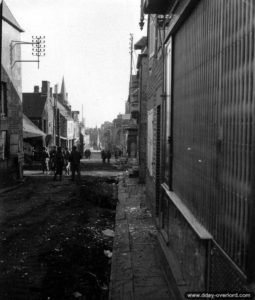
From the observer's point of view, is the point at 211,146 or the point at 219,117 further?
the point at 211,146

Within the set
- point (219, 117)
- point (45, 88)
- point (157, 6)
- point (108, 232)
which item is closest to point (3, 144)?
point (108, 232)

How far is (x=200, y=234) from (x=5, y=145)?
1803cm

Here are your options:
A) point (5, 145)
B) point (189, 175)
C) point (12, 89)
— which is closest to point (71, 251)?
point (189, 175)

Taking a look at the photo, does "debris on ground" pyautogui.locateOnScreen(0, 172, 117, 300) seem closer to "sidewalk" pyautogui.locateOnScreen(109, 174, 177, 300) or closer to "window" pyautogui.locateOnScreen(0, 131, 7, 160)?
"sidewalk" pyautogui.locateOnScreen(109, 174, 177, 300)

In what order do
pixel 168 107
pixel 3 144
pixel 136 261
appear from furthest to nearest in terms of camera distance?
pixel 3 144 < pixel 136 261 < pixel 168 107

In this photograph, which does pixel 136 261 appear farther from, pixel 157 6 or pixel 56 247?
pixel 157 6

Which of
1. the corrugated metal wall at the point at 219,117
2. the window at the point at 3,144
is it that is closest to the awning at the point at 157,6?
the corrugated metal wall at the point at 219,117

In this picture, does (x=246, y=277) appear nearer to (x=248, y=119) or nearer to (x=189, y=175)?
(x=248, y=119)

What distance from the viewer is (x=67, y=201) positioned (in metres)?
13.6

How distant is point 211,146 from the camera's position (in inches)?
148

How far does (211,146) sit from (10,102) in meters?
18.5

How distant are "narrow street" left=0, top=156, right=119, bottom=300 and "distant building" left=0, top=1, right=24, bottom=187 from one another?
607 cm

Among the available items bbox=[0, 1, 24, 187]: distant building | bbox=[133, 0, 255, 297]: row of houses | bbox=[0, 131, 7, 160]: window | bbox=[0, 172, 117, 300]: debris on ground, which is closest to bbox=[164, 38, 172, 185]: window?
bbox=[133, 0, 255, 297]: row of houses

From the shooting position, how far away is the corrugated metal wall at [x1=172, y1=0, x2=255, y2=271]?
281 cm
